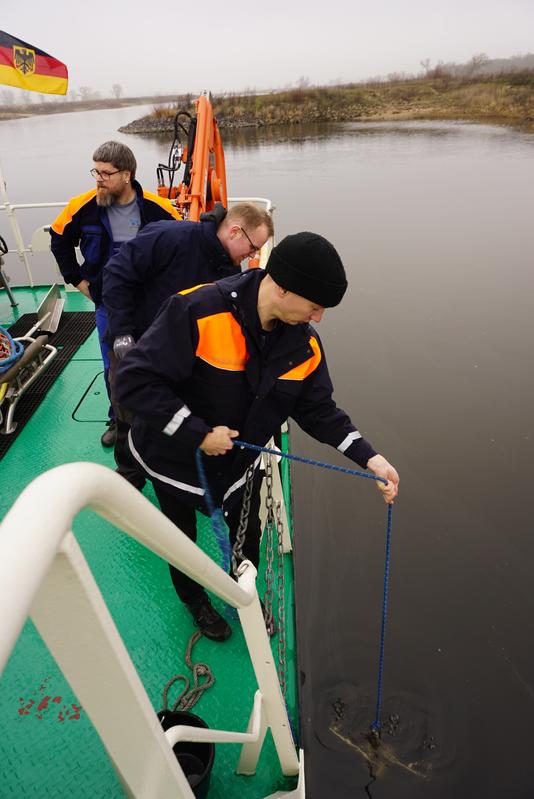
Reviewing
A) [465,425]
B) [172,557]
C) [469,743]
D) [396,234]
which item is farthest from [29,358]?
[396,234]

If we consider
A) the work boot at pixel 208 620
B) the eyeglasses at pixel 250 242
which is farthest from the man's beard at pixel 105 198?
the work boot at pixel 208 620

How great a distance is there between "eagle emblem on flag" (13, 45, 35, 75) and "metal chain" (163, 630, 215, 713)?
554 cm

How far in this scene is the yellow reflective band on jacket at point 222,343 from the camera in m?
1.60

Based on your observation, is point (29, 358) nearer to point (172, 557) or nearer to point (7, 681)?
point (7, 681)

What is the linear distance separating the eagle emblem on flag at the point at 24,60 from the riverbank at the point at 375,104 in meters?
32.9

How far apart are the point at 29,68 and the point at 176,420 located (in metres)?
5.32

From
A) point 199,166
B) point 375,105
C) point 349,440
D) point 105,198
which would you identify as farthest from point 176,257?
point 375,105

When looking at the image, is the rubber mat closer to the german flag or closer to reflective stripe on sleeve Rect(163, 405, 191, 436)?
the german flag

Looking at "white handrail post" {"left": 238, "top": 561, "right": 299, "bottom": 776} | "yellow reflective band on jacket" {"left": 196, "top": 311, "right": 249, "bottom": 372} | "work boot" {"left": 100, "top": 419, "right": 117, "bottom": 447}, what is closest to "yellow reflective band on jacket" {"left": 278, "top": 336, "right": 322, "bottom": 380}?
"yellow reflective band on jacket" {"left": 196, "top": 311, "right": 249, "bottom": 372}

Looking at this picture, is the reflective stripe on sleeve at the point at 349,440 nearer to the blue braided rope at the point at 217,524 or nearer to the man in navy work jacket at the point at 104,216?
the blue braided rope at the point at 217,524

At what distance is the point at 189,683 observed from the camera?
2.20 m

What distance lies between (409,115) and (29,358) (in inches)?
1782

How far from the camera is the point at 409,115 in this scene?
40625 mm

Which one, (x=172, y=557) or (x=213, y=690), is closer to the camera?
(x=172, y=557)
